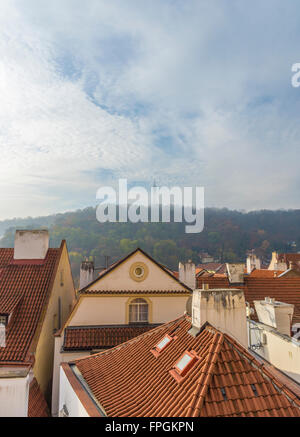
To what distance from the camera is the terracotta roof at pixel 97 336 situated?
1301 cm

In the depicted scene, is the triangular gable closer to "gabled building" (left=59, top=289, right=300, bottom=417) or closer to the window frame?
the window frame

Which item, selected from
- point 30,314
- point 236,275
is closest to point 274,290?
point 236,275

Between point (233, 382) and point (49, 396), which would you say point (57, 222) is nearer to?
point (49, 396)

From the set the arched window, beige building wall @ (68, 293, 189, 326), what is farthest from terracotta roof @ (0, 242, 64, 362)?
the arched window

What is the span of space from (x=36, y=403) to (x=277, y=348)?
8.80 meters

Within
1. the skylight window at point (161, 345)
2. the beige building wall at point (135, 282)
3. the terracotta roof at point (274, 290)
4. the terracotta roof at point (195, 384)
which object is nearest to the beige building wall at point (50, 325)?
the beige building wall at point (135, 282)

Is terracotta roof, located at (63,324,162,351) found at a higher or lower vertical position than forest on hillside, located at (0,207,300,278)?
lower

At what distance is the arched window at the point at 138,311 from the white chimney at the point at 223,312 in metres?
6.85

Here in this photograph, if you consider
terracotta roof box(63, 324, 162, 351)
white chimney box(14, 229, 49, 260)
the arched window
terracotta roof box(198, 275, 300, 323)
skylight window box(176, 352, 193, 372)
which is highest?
white chimney box(14, 229, 49, 260)

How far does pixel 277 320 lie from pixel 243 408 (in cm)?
531

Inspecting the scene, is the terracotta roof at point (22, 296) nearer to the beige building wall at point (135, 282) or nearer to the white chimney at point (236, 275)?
the beige building wall at point (135, 282)

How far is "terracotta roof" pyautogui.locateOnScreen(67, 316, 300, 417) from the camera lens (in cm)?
573

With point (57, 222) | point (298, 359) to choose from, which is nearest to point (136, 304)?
point (298, 359)

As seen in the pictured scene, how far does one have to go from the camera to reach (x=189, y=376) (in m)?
6.70
